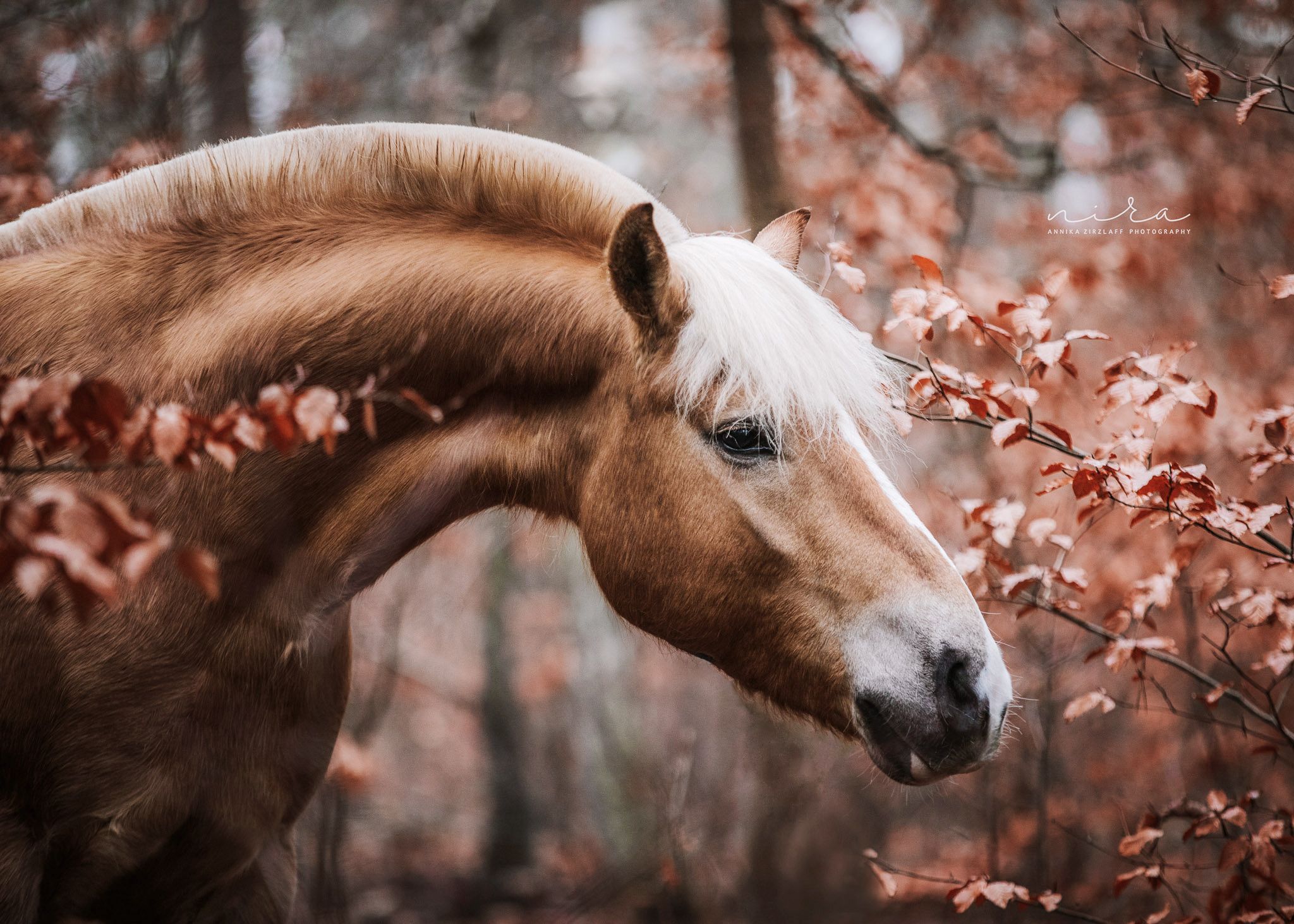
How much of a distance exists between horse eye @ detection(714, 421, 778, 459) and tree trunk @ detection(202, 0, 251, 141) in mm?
4599

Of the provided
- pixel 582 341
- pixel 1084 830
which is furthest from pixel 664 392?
pixel 1084 830

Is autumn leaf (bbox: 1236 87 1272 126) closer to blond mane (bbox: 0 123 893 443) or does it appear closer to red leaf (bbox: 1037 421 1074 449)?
red leaf (bbox: 1037 421 1074 449)

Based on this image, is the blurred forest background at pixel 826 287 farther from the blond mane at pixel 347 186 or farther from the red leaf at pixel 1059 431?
the blond mane at pixel 347 186

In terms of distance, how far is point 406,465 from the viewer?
272cm

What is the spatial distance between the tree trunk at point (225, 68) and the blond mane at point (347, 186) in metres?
3.20

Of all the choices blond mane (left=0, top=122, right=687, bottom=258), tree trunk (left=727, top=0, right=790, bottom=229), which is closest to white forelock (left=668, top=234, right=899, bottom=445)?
blond mane (left=0, top=122, right=687, bottom=258)

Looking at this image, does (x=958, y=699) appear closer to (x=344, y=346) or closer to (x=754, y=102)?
(x=344, y=346)

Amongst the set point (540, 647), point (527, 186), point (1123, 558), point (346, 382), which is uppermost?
point (527, 186)

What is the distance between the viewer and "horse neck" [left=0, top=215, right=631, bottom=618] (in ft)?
8.55

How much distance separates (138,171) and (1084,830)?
7197 millimetres

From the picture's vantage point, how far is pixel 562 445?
277 centimetres

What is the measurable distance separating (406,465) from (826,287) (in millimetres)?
5015

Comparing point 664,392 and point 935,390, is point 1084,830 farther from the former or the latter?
point 664,392

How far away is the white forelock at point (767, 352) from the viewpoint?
8.17 feet
